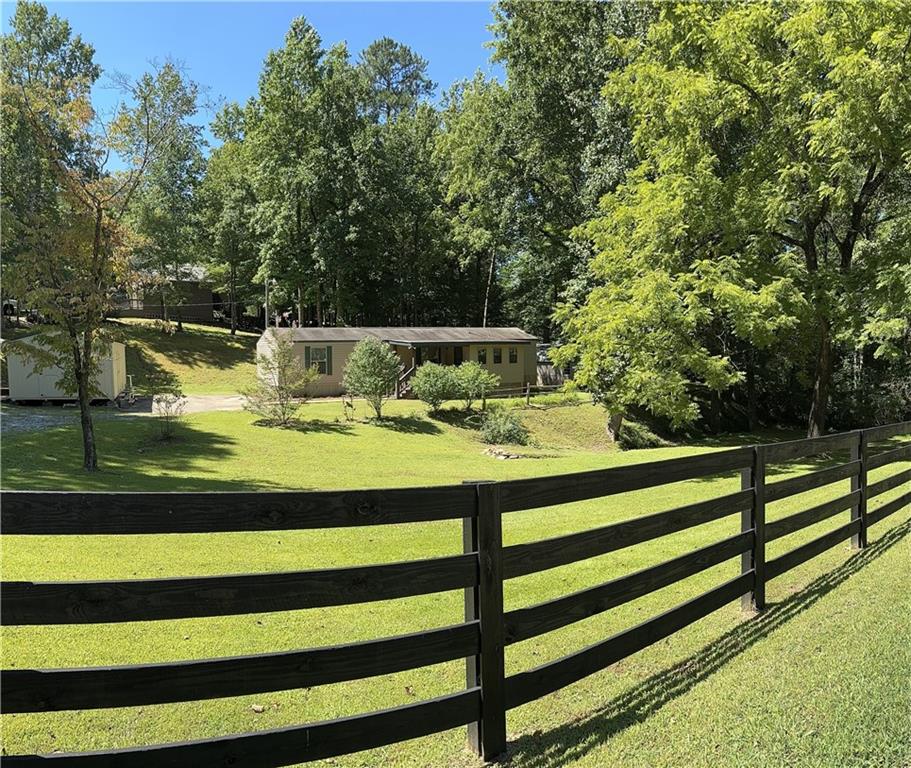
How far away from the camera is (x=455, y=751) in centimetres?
312

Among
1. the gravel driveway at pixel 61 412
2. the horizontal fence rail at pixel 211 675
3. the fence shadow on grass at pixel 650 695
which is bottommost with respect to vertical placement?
the fence shadow on grass at pixel 650 695

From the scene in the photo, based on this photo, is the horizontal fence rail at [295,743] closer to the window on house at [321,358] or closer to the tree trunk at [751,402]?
the tree trunk at [751,402]

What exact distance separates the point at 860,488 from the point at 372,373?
21563 mm

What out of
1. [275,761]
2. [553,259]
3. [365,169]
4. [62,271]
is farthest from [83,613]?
[365,169]

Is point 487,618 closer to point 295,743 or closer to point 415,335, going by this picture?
point 295,743

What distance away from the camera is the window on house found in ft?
116

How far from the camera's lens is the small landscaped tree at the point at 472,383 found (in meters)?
29.1

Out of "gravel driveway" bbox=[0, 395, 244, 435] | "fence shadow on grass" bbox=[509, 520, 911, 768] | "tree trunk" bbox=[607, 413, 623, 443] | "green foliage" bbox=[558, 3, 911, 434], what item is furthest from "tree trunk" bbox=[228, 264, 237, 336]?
"fence shadow on grass" bbox=[509, 520, 911, 768]

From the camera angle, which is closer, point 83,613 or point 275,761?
point 83,613

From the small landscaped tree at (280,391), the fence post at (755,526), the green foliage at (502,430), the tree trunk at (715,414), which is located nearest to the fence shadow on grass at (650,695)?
the fence post at (755,526)

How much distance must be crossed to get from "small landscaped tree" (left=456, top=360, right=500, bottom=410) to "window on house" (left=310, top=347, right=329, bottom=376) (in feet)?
30.2

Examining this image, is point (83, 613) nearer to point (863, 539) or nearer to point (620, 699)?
point (620, 699)

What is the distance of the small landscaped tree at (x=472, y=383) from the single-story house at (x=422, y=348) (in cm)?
544

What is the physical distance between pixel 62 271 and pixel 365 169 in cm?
3298
